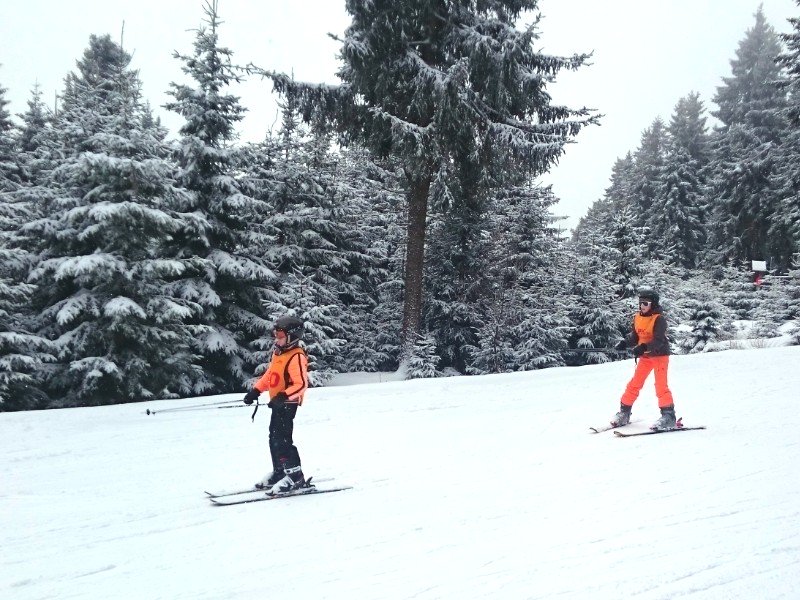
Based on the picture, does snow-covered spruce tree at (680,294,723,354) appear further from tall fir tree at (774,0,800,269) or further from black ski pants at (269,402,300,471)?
black ski pants at (269,402,300,471)

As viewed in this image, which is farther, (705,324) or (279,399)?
(705,324)

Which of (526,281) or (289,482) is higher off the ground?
(526,281)

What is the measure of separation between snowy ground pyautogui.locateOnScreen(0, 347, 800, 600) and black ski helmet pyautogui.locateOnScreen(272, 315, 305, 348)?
5.25 ft

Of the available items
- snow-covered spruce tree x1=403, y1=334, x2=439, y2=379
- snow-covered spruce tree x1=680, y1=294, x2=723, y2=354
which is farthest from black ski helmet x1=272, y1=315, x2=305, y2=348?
snow-covered spruce tree x1=680, y1=294, x2=723, y2=354

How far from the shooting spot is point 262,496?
626 cm

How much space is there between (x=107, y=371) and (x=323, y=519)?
9.62 metres

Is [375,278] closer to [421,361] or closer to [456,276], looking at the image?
[456,276]

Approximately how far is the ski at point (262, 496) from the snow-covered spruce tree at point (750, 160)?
3091 cm

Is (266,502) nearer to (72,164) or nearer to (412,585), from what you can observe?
(412,585)

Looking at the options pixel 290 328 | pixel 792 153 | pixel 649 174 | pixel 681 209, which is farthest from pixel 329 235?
pixel 649 174

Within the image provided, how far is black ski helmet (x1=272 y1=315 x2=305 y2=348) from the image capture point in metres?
6.14

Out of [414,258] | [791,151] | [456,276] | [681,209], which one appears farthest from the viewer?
[681,209]

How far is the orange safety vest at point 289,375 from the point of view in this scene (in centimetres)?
617

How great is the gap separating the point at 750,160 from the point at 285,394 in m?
37.1
